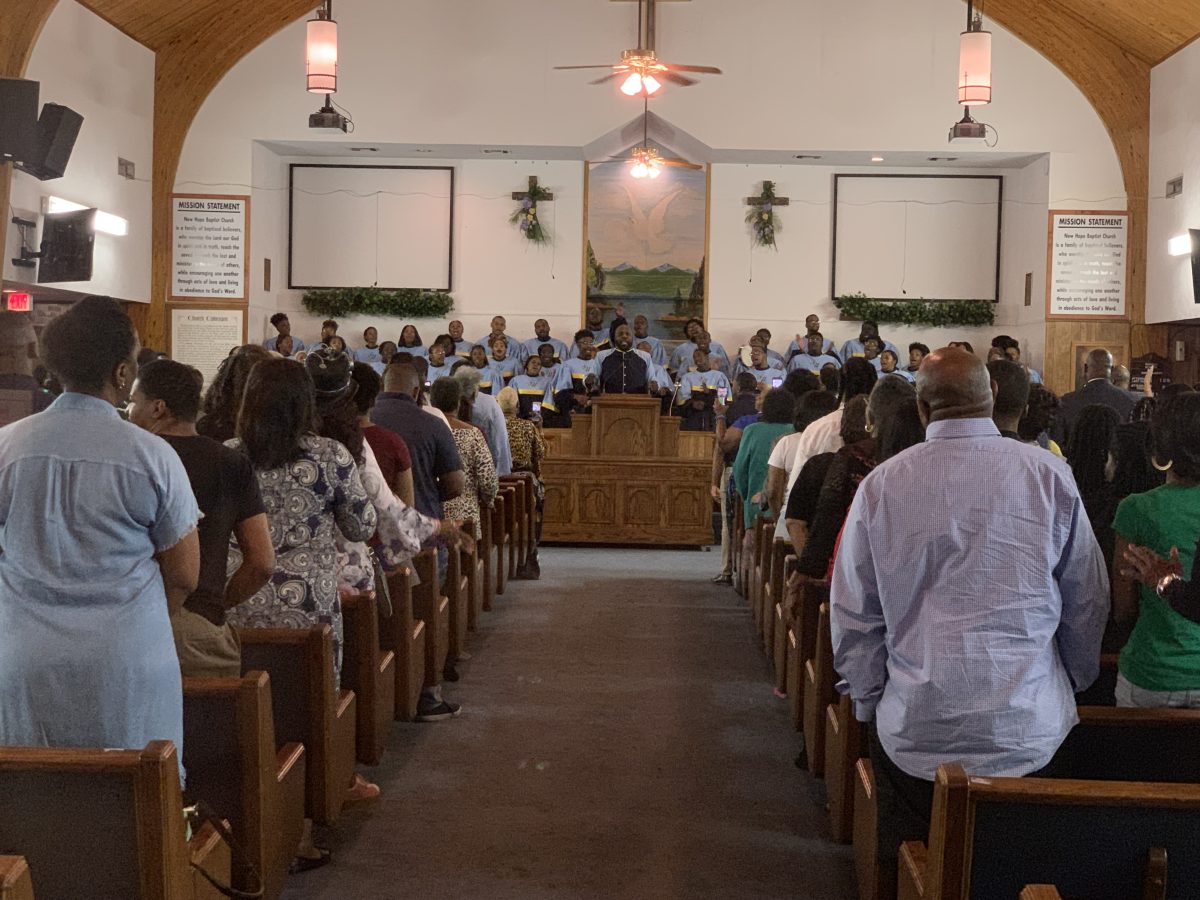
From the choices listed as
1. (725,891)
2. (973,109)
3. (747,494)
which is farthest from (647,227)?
(725,891)

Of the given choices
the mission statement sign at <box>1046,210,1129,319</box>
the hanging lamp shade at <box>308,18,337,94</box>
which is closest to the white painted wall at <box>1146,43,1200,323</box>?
the mission statement sign at <box>1046,210,1129,319</box>

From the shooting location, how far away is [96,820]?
2188 mm

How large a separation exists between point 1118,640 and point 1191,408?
1.21 m

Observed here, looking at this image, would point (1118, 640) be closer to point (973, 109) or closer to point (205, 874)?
point (205, 874)

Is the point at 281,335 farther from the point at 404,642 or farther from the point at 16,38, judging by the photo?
the point at 404,642

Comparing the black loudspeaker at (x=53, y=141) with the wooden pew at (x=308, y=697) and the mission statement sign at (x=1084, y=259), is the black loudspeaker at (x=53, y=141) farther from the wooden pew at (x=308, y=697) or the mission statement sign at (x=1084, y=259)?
the mission statement sign at (x=1084, y=259)

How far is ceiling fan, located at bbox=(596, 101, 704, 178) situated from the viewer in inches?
534

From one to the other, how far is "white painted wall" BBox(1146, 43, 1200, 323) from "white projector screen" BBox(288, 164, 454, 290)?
7.94 meters

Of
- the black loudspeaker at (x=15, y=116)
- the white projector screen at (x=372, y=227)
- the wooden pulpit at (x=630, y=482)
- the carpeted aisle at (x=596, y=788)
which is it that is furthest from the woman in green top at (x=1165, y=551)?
the white projector screen at (x=372, y=227)

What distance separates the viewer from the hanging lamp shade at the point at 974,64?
11578mm

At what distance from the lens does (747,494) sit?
7.29 meters

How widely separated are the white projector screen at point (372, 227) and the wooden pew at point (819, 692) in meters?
12.0

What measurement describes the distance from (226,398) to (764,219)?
41.7 feet

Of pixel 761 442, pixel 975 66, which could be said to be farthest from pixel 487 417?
pixel 975 66
